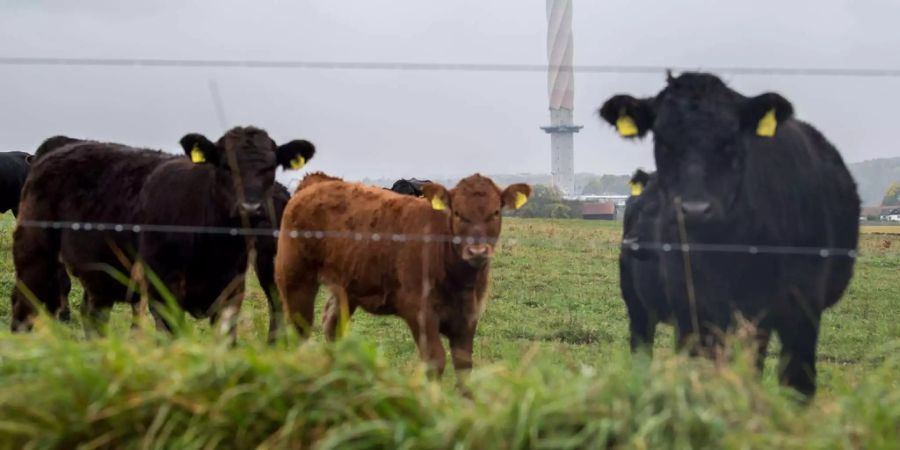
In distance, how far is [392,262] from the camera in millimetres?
8492

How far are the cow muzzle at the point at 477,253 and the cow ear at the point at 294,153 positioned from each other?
2.20m

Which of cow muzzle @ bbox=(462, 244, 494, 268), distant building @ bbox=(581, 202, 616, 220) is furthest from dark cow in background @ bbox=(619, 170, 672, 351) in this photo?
distant building @ bbox=(581, 202, 616, 220)

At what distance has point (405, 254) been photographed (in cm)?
837

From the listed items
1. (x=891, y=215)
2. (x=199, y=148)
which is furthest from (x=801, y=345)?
(x=891, y=215)

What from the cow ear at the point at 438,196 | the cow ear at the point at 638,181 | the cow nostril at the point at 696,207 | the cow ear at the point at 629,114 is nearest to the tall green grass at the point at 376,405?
the cow nostril at the point at 696,207

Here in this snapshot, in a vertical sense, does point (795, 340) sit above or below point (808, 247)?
below

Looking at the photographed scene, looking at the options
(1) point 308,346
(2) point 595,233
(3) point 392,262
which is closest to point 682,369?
(1) point 308,346

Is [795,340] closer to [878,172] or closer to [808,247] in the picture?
[808,247]

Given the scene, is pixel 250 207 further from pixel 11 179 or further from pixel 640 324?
pixel 11 179

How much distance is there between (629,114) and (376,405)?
127 inches

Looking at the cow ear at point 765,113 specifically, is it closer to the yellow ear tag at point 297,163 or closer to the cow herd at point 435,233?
the cow herd at point 435,233

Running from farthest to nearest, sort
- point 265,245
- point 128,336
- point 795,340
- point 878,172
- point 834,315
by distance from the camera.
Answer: point 834,315 → point 878,172 → point 265,245 → point 795,340 → point 128,336

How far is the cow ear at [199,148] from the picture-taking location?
8.91 meters

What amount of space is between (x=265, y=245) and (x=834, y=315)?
8200 mm
